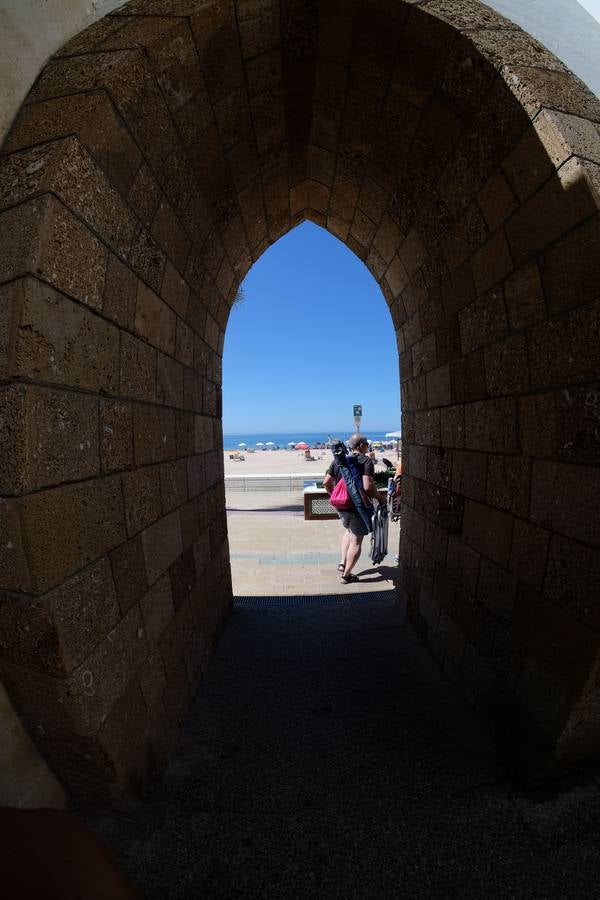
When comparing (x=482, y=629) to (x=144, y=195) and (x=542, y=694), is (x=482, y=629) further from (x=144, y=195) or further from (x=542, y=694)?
(x=144, y=195)

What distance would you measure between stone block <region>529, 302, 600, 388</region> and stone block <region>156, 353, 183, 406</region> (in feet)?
6.38

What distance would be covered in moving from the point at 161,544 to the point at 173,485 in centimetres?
39

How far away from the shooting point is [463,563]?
2561 millimetres

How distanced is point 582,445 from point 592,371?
0.30 metres

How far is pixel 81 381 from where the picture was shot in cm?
145

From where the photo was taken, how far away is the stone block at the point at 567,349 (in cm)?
152

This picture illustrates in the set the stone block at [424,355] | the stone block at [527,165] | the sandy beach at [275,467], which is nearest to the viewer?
the stone block at [527,165]

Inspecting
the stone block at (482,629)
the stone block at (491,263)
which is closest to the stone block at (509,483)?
the stone block at (482,629)

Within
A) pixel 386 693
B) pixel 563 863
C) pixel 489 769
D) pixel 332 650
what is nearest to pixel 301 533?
pixel 332 650

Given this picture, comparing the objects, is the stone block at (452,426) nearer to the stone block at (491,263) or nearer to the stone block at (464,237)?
the stone block at (491,263)

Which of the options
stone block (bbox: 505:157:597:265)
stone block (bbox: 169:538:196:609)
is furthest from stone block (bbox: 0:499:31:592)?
stone block (bbox: 505:157:597:265)

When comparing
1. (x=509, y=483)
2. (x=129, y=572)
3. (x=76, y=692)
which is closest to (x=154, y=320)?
(x=129, y=572)

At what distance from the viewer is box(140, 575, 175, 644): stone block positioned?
192cm

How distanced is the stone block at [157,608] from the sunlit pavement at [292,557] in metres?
2.27
